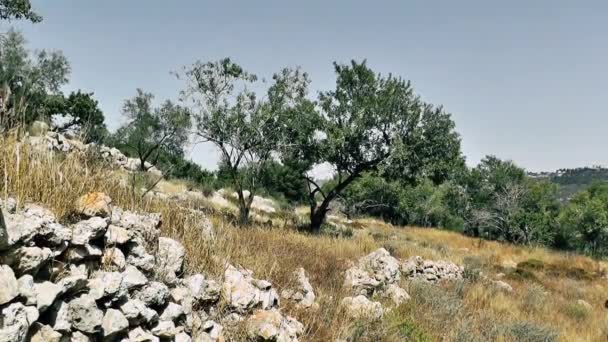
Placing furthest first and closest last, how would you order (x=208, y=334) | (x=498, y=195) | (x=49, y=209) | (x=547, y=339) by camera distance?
(x=498, y=195) < (x=547, y=339) < (x=208, y=334) < (x=49, y=209)

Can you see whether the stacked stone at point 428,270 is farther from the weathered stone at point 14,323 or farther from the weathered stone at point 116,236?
the weathered stone at point 14,323

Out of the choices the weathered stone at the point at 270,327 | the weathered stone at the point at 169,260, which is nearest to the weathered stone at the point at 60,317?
the weathered stone at the point at 169,260

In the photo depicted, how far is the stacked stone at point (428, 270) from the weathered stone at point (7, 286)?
29.2ft

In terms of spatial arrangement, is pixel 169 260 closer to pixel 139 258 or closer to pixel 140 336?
pixel 139 258

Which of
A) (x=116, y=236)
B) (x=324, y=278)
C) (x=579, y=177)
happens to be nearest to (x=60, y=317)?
(x=116, y=236)

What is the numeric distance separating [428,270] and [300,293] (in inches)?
255

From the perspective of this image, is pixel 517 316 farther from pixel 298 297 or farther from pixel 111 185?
pixel 111 185

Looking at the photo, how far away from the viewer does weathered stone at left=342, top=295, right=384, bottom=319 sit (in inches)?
232

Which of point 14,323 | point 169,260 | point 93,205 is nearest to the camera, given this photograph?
point 14,323

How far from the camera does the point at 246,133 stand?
60.1 ft

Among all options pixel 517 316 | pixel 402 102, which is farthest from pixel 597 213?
pixel 517 316

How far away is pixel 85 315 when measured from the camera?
3162 mm

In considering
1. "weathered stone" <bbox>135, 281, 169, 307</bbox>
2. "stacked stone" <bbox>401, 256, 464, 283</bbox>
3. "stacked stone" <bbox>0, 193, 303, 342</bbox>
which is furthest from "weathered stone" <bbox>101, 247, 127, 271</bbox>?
"stacked stone" <bbox>401, 256, 464, 283</bbox>

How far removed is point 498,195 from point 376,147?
40428mm
